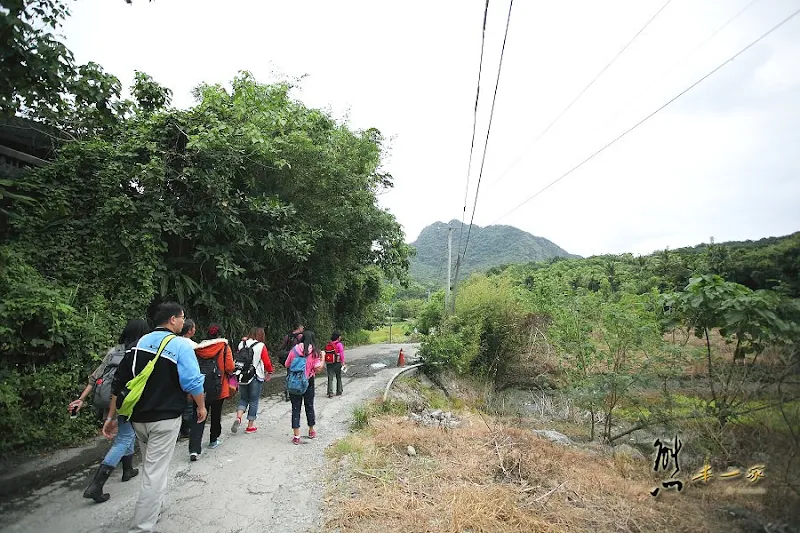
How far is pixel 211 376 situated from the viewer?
5.22 metres

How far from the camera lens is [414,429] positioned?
6.24 m

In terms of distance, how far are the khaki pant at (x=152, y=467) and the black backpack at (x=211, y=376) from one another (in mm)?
1958

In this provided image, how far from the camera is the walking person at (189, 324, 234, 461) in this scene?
16.3ft

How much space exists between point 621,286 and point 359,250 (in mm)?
8666

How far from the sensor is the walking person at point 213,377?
4.96 metres

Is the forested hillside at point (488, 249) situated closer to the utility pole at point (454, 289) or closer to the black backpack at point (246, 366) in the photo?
the utility pole at point (454, 289)

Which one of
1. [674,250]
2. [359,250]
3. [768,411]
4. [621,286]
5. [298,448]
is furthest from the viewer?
[359,250]

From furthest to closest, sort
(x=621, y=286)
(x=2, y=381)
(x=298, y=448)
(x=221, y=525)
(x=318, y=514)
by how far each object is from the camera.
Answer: (x=621, y=286) < (x=298, y=448) < (x=2, y=381) < (x=318, y=514) < (x=221, y=525)

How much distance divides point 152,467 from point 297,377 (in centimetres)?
263

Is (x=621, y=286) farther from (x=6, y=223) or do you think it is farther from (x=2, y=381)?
(x=6, y=223)

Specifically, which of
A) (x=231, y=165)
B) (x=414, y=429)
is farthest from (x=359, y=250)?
(x=414, y=429)

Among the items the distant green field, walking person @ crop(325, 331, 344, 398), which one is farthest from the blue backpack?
the distant green field

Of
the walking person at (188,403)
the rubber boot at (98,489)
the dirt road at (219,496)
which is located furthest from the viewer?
the walking person at (188,403)

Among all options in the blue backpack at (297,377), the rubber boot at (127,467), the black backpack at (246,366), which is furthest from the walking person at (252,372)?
the rubber boot at (127,467)
